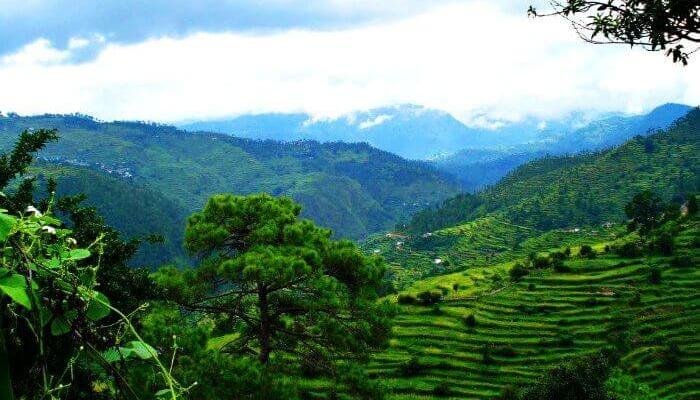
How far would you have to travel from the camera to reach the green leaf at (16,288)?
1.50 metres

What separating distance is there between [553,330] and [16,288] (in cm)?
5680

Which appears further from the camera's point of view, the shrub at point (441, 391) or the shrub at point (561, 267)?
the shrub at point (561, 267)

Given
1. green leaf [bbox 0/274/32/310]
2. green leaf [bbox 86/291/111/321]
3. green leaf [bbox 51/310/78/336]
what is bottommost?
green leaf [bbox 51/310/78/336]

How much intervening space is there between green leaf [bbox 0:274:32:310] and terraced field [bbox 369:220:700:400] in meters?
38.3

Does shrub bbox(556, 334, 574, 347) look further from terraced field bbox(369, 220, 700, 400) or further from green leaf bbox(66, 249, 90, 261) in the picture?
green leaf bbox(66, 249, 90, 261)

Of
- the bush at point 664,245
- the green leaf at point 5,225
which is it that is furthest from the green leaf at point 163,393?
the bush at point 664,245

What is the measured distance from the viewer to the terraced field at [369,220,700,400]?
42.8 metres

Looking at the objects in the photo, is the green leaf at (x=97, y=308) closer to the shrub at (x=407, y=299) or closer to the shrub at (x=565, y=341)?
the shrub at (x=565, y=341)

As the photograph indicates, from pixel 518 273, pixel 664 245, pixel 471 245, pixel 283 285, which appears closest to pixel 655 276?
pixel 664 245

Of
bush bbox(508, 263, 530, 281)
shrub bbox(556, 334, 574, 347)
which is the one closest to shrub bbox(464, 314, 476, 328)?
shrub bbox(556, 334, 574, 347)

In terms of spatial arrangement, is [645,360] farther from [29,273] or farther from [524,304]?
[29,273]

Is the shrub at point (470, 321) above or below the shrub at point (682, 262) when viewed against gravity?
below

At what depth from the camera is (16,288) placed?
155 centimetres

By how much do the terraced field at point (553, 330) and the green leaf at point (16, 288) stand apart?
38.3m
